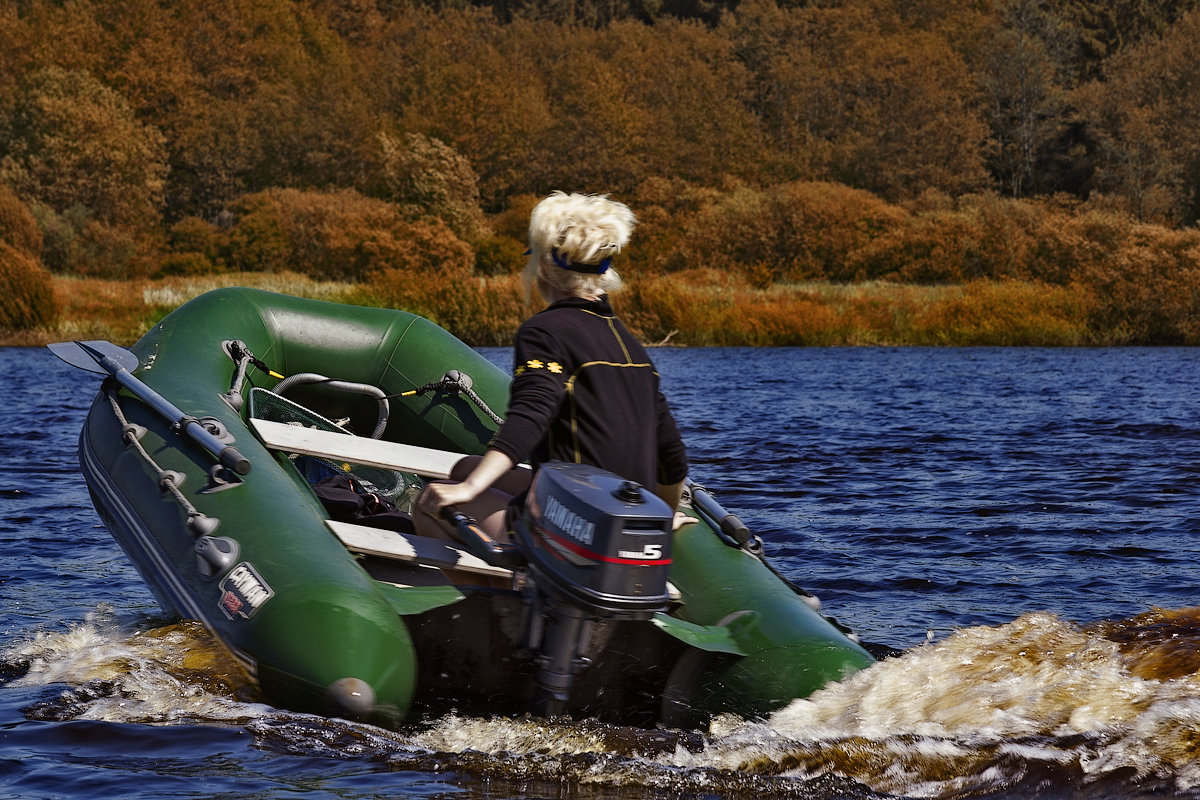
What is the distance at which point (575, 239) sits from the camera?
10.5ft

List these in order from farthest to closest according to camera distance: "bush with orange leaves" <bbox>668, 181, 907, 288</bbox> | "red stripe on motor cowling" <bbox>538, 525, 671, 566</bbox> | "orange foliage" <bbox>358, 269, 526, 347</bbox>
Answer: "bush with orange leaves" <bbox>668, 181, 907, 288</bbox>, "orange foliage" <bbox>358, 269, 526, 347</bbox>, "red stripe on motor cowling" <bbox>538, 525, 671, 566</bbox>

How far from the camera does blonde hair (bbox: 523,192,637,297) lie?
3.21 metres

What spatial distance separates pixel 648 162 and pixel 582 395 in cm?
4780

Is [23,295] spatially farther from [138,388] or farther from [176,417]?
[176,417]

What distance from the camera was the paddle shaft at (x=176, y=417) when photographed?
4.06 m

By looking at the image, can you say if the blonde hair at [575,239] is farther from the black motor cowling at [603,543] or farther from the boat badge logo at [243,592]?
the boat badge logo at [243,592]

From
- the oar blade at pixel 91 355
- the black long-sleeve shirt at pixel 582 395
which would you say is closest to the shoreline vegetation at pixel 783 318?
the oar blade at pixel 91 355

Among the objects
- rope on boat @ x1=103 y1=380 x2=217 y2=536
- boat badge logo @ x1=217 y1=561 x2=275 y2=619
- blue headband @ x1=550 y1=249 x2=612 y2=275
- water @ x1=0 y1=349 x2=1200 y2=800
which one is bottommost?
water @ x1=0 y1=349 x2=1200 y2=800

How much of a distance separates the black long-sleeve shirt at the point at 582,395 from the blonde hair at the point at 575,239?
5 centimetres

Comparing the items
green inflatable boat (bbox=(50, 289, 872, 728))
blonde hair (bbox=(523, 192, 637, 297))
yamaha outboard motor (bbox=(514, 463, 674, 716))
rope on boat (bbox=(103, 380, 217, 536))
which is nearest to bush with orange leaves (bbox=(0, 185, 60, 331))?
green inflatable boat (bbox=(50, 289, 872, 728))

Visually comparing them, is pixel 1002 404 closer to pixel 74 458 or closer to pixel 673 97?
pixel 74 458

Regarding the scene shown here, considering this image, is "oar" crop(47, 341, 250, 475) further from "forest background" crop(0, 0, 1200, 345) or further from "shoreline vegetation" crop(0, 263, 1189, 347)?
"shoreline vegetation" crop(0, 263, 1189, 347)

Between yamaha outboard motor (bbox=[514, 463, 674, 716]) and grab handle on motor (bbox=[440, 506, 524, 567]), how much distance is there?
16cm

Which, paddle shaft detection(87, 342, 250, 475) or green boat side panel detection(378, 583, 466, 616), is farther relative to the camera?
paddle shaft detection(87, 342, 250, 475)
